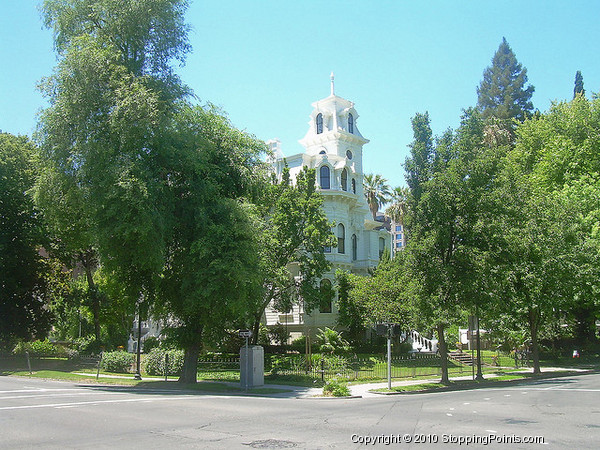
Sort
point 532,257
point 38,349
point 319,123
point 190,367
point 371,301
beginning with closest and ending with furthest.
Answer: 1. point 190,367
2. point 532,257
3. point 371,301
4. point 38,349
5. point 319,123

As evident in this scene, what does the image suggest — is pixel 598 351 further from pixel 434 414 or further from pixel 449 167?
pixel 434 414

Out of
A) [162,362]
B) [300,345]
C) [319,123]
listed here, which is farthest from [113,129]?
[319,123]

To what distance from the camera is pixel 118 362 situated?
105ft

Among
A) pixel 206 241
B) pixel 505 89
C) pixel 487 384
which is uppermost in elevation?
pixel 505 89

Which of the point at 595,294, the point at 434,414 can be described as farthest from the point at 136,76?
the point at 595,294

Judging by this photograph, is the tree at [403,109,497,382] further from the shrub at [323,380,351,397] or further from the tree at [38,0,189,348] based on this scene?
the tree at [38,0,189,348]

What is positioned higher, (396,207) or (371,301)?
(396,207)

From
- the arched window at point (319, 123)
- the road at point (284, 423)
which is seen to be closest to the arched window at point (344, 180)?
the arched window at point (319, 123)

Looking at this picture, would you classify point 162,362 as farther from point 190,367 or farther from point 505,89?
point 505,89

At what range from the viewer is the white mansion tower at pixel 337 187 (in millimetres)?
42562

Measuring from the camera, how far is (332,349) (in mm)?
34875

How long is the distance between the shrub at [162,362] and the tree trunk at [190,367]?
5354 mm

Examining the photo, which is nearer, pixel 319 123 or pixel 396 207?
pixel 319 123

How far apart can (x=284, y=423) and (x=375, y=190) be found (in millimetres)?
45214
